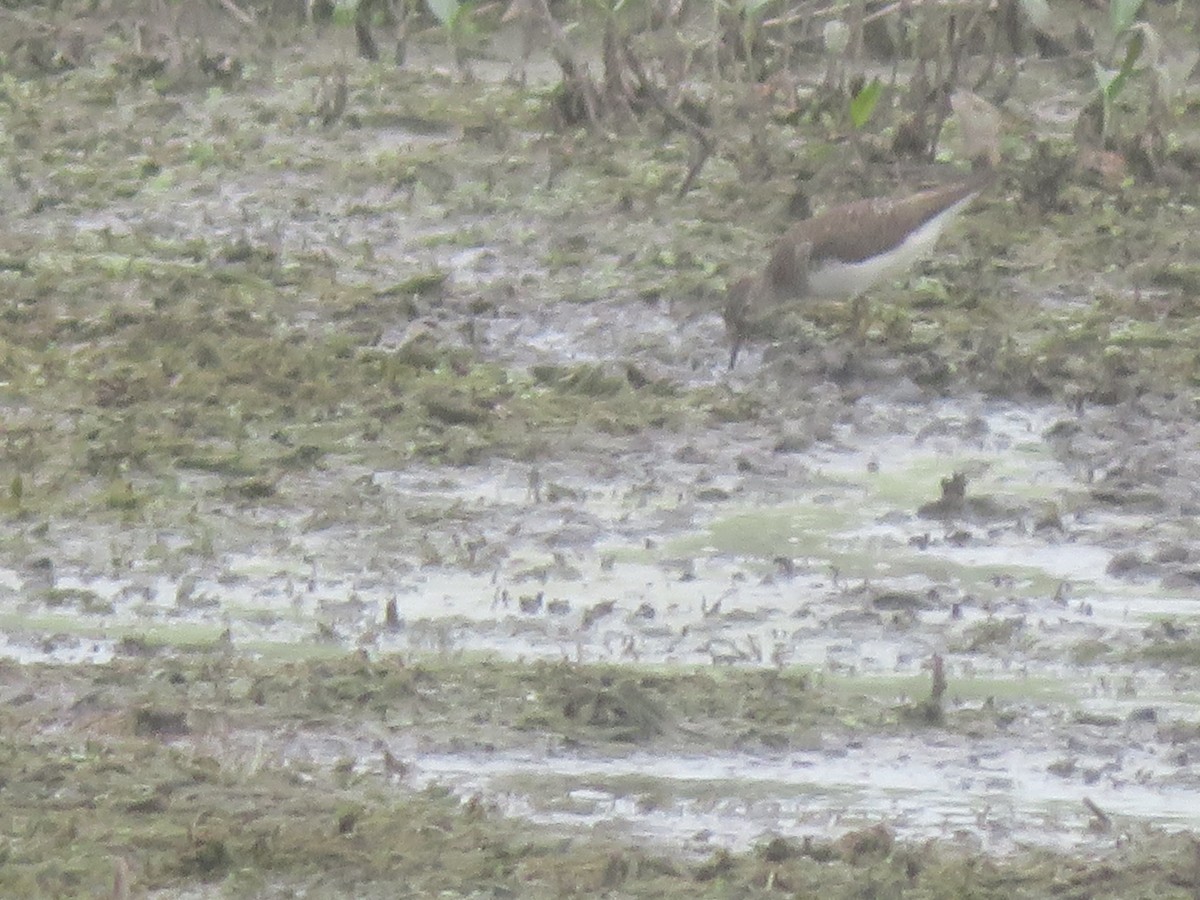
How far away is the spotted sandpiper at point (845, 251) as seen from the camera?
8391mm

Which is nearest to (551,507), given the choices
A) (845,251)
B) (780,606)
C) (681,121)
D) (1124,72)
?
(780,606)

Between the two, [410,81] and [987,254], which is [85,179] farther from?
[987,254]

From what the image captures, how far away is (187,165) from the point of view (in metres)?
10.2

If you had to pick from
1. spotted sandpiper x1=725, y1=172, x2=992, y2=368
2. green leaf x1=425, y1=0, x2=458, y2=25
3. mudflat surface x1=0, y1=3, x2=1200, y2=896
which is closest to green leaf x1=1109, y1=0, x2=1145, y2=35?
mudflat surface x1=0, y1=3, x2=1200, y2=896

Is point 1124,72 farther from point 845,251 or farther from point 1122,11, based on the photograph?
point 845,251

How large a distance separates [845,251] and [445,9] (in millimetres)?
2207

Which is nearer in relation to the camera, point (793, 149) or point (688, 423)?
point (688, 423)

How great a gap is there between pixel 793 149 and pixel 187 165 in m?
2.05

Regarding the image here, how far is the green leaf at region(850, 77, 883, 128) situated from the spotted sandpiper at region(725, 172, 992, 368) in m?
0.62

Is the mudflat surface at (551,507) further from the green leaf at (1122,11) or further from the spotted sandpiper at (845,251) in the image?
the green leaf at (1122,11)

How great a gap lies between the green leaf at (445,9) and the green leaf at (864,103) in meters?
1.43

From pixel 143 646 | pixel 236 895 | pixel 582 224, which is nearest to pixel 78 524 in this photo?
pixel 143 646

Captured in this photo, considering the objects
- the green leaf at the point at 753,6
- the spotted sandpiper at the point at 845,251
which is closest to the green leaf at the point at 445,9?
the green leaf at the point at 753,6

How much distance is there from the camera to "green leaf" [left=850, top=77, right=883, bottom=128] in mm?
9711
